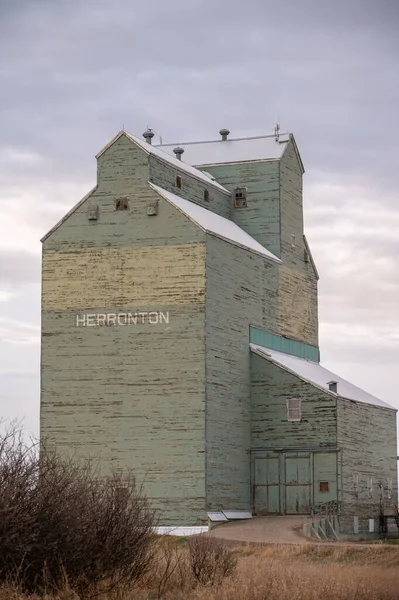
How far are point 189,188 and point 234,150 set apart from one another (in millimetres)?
8823

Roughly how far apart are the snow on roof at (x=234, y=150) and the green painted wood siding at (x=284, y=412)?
551 inches

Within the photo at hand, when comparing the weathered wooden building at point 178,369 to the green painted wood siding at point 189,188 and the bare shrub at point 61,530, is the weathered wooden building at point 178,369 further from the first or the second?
the bare shrub at point 61,530

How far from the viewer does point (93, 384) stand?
56.1m

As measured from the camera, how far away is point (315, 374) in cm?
6325

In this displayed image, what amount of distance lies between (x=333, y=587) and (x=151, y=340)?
25234 millimetres

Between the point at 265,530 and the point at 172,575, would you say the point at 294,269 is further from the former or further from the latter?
the point at 172,575

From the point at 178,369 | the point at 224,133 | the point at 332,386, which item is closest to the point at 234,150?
the point at 224,133

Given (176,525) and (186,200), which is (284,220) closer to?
(186,200)

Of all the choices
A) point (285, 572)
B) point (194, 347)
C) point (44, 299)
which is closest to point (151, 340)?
point (194, 347)

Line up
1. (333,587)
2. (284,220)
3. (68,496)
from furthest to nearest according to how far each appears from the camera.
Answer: (284,220)
(333,587)
(68,496)

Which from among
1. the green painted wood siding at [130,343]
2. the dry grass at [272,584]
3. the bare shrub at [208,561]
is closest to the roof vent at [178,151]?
the green painted wood siding at [130,343]

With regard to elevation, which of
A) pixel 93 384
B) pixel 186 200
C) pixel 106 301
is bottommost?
pixel 93 384

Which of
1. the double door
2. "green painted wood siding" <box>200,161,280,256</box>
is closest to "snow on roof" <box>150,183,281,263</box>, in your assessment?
"green painted wood siding" <box>200,161,280,256</box>

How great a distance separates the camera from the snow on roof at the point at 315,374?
5919 centimetres
